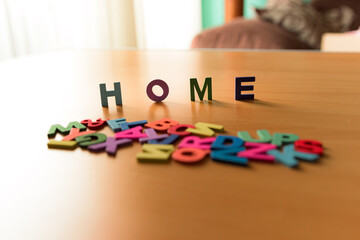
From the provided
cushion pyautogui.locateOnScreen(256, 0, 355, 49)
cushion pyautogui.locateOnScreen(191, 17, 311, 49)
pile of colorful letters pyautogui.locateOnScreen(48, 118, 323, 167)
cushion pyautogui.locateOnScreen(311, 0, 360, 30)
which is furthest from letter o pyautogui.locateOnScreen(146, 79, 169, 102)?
cushion pyautogui.locateOnScreen(311, 0, 360, 30)

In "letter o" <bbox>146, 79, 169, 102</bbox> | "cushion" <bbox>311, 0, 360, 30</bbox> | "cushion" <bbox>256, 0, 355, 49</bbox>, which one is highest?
"cushion" <bbox>311, 0, 360, 30</bbox>

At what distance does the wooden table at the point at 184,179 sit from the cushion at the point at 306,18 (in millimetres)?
1786

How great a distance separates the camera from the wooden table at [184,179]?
0.31 m

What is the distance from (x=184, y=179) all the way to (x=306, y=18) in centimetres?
240

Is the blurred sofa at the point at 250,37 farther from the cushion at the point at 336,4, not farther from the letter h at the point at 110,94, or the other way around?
the letter h at the point at 110,94

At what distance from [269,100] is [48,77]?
60cm

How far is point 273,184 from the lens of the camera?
37cm

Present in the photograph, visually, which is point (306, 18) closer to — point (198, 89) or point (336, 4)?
point (336, 4)

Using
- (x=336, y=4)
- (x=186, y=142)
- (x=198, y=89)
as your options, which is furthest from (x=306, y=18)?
(x=186, y=142)

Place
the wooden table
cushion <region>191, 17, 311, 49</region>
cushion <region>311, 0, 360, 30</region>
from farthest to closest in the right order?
cushion <region>311, 0, 360, 30</region>, cushion <region>191, 17, 311, 49</region>, the wooden table

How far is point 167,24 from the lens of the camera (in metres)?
3.60

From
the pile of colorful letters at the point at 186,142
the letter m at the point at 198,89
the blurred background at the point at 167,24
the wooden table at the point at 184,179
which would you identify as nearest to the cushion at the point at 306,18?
the blurred background at the point at 167,24

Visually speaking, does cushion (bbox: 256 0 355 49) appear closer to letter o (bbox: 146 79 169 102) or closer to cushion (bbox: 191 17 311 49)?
cushion (bbox: 191 17 311 49)

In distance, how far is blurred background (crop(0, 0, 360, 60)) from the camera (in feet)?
7.89
